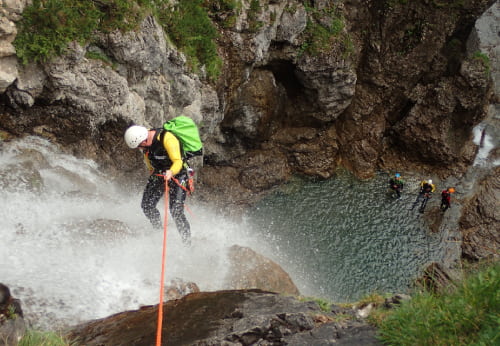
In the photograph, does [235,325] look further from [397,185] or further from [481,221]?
[481,221]

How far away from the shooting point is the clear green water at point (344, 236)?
43.5 feet

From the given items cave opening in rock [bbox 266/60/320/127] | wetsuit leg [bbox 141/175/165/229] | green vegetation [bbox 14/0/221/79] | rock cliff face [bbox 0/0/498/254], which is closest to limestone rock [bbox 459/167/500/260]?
rock cliff face [bbox 0/0/498/254]

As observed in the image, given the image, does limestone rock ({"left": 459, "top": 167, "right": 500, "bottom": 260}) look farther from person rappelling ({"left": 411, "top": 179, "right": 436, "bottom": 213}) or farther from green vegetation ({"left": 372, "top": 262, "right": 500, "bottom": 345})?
green vegetation ({"left": 372, "top": 262, "right": 500, "bottom": 345})

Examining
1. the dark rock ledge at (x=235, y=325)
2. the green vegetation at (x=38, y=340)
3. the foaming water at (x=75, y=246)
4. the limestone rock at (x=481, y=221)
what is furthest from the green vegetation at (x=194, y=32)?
the limestone rock at (x=481, y=221)

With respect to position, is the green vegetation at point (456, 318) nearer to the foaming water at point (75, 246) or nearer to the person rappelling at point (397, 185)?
the foaming water at point (75, 246)

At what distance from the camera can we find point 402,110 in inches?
795

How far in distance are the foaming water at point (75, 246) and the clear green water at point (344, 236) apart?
523 centimetres

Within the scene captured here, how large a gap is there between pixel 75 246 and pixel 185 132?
3.04 metres

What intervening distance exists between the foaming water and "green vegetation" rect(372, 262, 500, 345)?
14.9ft

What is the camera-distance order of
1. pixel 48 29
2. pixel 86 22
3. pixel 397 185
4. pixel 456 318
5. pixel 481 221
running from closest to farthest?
1. pixel 456 318
2. pixel 48 29
3. pixel 86 22
4. pixel 481 221
5. pixel 397 185

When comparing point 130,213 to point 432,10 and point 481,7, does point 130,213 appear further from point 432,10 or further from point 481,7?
point 481,7

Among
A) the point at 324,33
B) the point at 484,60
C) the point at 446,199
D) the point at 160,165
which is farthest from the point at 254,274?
the point at 484,60

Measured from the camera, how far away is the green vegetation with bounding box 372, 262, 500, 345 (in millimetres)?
3061

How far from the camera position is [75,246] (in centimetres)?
709
